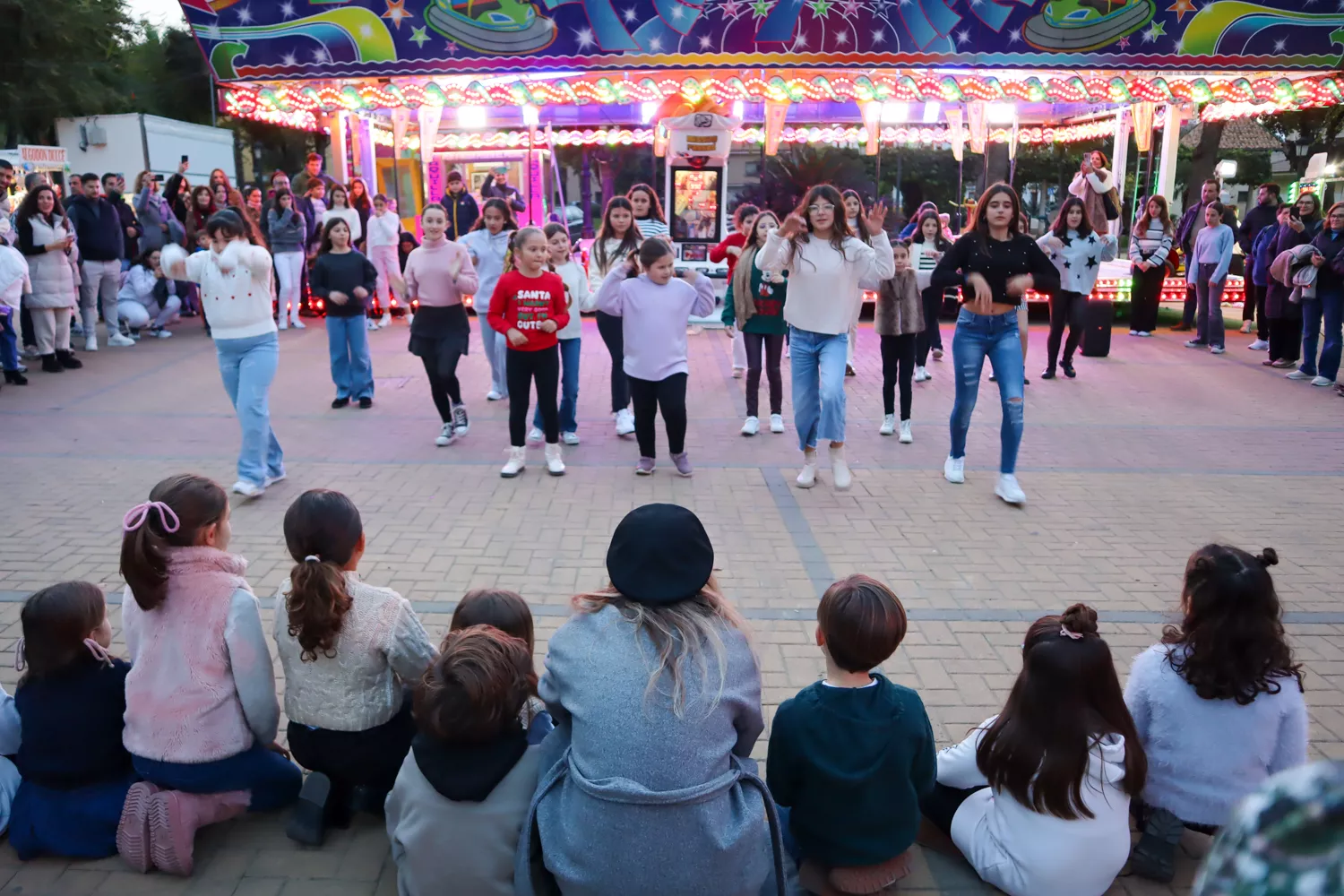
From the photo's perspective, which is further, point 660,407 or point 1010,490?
point 660,407

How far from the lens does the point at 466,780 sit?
2268 mm

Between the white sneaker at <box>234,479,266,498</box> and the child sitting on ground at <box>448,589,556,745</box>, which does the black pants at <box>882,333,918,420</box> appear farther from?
the child sitting on ground at <box>448,589,556,745</box>

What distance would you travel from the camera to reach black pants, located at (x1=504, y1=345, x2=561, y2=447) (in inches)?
241

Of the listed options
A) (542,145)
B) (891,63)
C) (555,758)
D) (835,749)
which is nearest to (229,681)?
(555,758)

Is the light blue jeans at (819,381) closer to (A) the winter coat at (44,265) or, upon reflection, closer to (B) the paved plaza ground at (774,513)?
(B) the paved plaza ground at (774,513)

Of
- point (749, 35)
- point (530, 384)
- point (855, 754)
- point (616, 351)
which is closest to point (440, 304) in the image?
point (530, 384)

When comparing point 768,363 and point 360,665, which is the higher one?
point 768,363

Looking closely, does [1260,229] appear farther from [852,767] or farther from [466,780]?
[466,780]

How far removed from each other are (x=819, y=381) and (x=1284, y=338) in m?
7.06

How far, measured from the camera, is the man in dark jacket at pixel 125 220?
11.3 metres

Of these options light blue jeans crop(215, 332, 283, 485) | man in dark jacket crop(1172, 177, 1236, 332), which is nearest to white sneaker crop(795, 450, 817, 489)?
light blue jeans crop(215, 332, 283, 485)

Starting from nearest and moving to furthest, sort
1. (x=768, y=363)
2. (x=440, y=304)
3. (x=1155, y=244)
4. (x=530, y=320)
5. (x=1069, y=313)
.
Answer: (x=530, y=320) → (x=440, y=304) → (x=768, y=363) → (x=1069, y=313) → (x=1155, y=244)

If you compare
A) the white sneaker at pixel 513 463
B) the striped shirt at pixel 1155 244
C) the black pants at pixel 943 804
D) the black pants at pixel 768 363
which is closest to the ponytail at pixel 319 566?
the black pants at pixel 943 804

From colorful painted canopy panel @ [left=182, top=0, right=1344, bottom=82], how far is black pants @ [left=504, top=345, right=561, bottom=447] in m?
7.52
